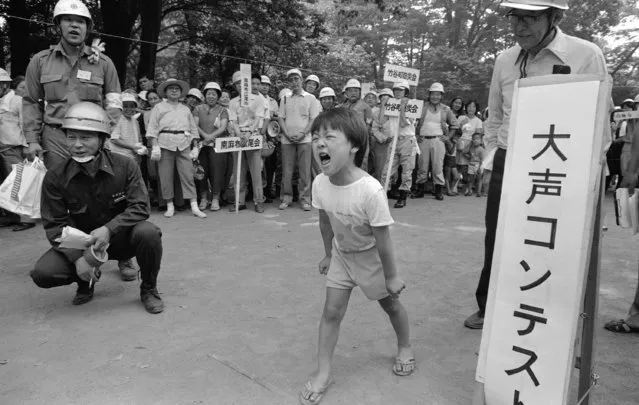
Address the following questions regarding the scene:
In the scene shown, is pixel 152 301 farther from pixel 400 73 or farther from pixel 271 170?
pixel 400 73

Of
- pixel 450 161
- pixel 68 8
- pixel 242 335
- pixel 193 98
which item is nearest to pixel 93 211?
pixel 242 335

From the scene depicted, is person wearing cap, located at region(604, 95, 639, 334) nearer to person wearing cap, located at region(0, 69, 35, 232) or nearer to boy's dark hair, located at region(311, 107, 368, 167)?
boy's dark hair, located at region(311, 107, 368, 167)

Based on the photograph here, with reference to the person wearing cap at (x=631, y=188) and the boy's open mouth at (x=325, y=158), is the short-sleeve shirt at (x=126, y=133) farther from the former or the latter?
the person wearing cap at (x=631, y=188)

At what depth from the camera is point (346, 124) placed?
248cm

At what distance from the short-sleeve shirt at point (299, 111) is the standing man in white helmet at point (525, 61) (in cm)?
462

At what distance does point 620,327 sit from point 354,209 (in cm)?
216

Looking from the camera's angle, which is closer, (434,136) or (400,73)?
(400,73)

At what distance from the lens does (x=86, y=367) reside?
2836mm

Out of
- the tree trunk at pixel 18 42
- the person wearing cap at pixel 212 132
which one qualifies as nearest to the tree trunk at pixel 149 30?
the tree trunk at pixel 18 42

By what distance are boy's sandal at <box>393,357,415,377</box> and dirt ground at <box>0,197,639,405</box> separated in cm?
4

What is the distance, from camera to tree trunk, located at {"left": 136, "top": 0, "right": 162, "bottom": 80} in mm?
12099

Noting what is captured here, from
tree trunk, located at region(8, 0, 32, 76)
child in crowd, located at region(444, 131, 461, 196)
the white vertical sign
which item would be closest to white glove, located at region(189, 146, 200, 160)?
the white vertical sign

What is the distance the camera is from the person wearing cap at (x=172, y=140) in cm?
705

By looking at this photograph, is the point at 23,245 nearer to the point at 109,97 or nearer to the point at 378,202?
the point at 109,97
